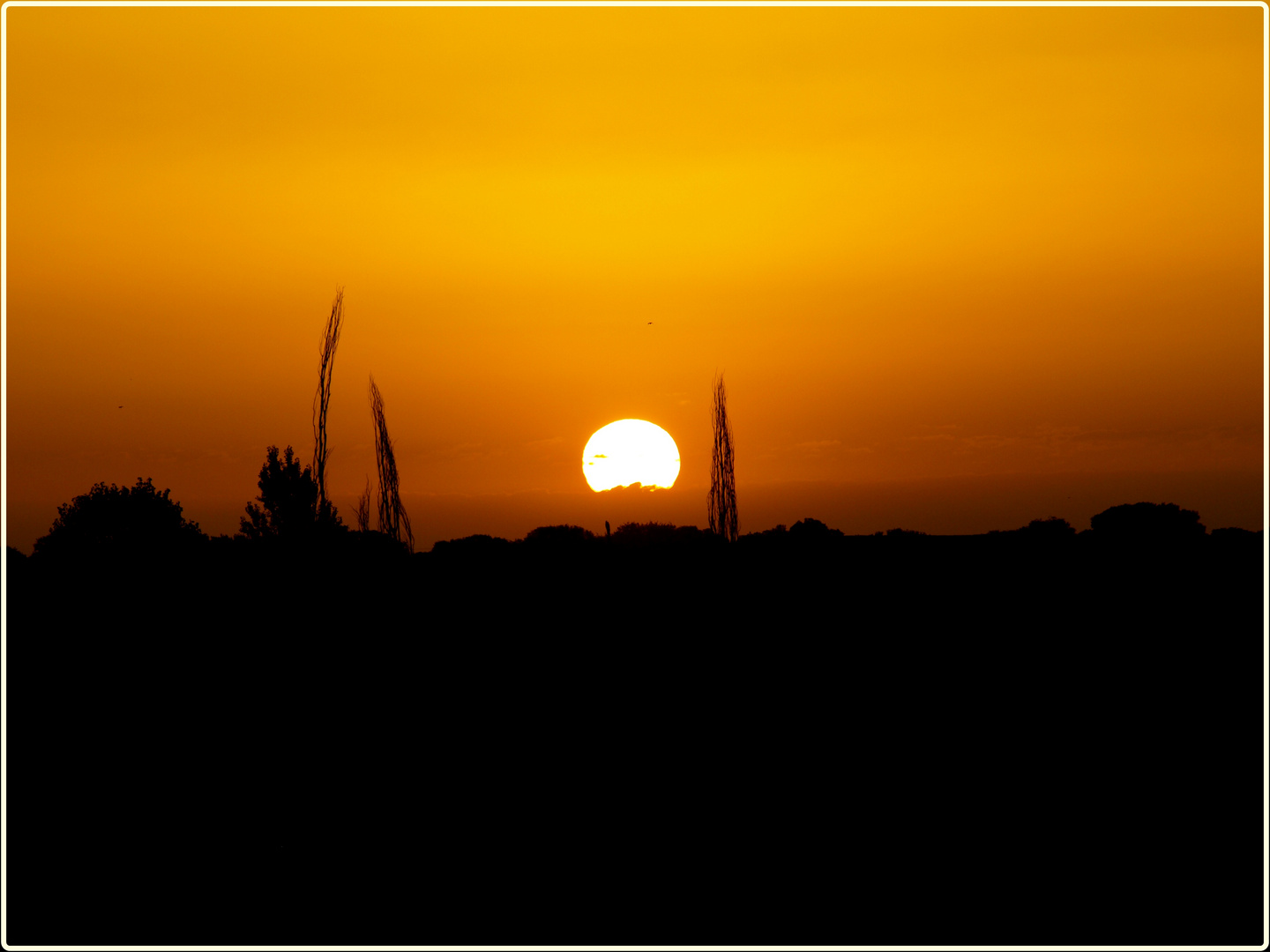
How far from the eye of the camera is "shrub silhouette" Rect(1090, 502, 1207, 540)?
17422 millimetres

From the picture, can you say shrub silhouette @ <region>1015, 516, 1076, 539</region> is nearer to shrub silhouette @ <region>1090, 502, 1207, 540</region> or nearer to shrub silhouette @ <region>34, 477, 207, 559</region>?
shrub silhouette @ <region>1090, 502, 1207, 540</region>

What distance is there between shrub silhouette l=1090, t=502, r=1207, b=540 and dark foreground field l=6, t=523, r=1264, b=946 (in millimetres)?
1807

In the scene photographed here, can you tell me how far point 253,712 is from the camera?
37.3 ft

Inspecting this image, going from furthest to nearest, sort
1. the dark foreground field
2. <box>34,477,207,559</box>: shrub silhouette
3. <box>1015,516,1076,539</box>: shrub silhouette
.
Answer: <box>34,477,207,559</box>: shrub silhouette → <box>1015,516,1076,539</box>: shrub silhouette → the dark foreground field

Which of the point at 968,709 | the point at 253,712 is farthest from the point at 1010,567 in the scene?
the point at 253,712

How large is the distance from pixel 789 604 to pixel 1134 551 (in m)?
4.81

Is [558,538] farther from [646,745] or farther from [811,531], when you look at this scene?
[646,745]

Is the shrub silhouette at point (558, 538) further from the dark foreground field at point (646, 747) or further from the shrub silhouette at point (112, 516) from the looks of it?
the shrub silhouette at point (112, 516)

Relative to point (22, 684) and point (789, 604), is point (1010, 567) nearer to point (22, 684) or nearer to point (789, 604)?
point (789, 604)

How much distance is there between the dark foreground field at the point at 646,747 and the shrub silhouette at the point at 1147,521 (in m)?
1.81

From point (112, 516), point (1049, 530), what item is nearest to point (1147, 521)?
Result: point (1049, 530)

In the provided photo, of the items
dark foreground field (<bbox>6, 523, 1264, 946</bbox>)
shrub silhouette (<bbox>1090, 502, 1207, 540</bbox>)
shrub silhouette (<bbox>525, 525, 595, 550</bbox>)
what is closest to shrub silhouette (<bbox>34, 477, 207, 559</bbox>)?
shrub silhouette (<bbox>525, 525, 595, 550</bbox>)

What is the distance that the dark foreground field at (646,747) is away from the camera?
7848 millimetres

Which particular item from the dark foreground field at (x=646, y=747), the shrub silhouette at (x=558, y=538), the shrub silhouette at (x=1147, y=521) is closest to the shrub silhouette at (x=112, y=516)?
the shrub silhouette at (x=558, y=538)
